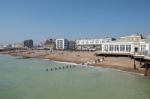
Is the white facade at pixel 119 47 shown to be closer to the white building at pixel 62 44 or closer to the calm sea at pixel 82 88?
the calm sea at pixel 82 88

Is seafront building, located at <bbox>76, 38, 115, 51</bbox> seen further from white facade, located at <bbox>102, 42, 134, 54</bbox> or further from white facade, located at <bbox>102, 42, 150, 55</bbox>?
white facade, located at <bbox>102, 42, 150, 55</bbox>

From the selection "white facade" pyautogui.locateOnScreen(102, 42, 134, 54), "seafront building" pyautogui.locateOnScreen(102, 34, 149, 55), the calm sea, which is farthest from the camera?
"white facade" pyautogui.locateOnScreen(102, 42, 134, 54)

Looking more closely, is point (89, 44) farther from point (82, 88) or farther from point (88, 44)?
point (82, 88)

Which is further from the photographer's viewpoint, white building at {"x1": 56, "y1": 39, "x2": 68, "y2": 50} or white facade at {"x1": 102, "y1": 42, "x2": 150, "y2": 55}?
white building at {"x1": 56, "y1": 39, "x2": 68, "y2": 50}

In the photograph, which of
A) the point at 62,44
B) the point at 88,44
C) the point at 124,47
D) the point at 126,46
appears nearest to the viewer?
the point at 126,46

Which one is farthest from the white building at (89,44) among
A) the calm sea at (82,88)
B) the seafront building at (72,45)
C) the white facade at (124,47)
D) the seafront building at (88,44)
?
the calm sea at (82,88)

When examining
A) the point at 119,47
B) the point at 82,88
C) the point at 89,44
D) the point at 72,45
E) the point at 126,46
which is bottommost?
the point at 82,88

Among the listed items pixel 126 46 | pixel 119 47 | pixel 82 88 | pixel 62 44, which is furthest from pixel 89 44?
pixel 82 88

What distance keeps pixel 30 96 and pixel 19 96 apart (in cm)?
132

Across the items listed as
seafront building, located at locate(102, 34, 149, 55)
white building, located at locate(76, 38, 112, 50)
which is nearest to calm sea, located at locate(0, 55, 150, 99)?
seafront building, located at locate(102, 34, 149, 55)

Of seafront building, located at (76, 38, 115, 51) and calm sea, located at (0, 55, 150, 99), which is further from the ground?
seafront building, located at (76, 38, 115, 51)

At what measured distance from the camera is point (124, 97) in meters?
29.0

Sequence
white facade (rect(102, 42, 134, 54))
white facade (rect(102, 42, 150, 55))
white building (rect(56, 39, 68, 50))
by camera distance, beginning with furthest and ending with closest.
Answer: white building (rect(56, 39, 68, 50))
white facade (rect(102, 42, 134, 54))
white facade (rect(102, 42, 150, 55))

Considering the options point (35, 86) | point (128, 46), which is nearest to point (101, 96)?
point (35, 86)
